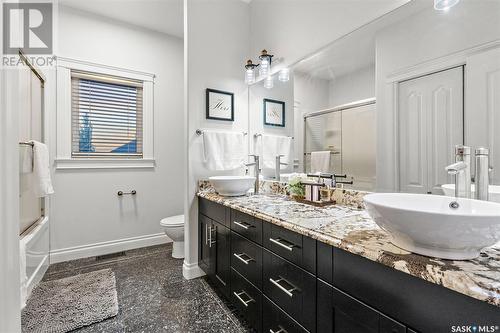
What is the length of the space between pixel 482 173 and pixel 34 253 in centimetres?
309

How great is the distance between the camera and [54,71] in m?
2.51

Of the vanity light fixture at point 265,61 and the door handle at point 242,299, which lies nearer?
the door handle at point 242,299

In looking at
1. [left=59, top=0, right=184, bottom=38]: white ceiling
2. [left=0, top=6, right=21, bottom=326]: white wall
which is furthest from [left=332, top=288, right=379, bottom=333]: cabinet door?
[left=59, top=0, right=184, bottom=38]: white ceiling

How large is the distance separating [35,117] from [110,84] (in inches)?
34.7

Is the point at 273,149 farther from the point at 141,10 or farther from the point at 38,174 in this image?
the point at 141,10

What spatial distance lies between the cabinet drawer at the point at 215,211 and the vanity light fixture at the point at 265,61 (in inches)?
53.0

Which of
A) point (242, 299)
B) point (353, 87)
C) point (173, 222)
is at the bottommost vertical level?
point (242, 299)

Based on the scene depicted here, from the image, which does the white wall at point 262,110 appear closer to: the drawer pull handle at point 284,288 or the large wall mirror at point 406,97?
the large wall mirror at point 406,97

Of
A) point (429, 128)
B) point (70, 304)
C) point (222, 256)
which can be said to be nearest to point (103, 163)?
point (70, 304)

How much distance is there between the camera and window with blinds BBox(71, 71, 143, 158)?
2672 millimetres

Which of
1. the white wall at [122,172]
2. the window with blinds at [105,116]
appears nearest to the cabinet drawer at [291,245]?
the white wall at [122,172]

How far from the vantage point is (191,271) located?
2.24m

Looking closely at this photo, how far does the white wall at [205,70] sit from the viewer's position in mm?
2258

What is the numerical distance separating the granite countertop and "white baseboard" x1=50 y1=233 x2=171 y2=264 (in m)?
2.13
